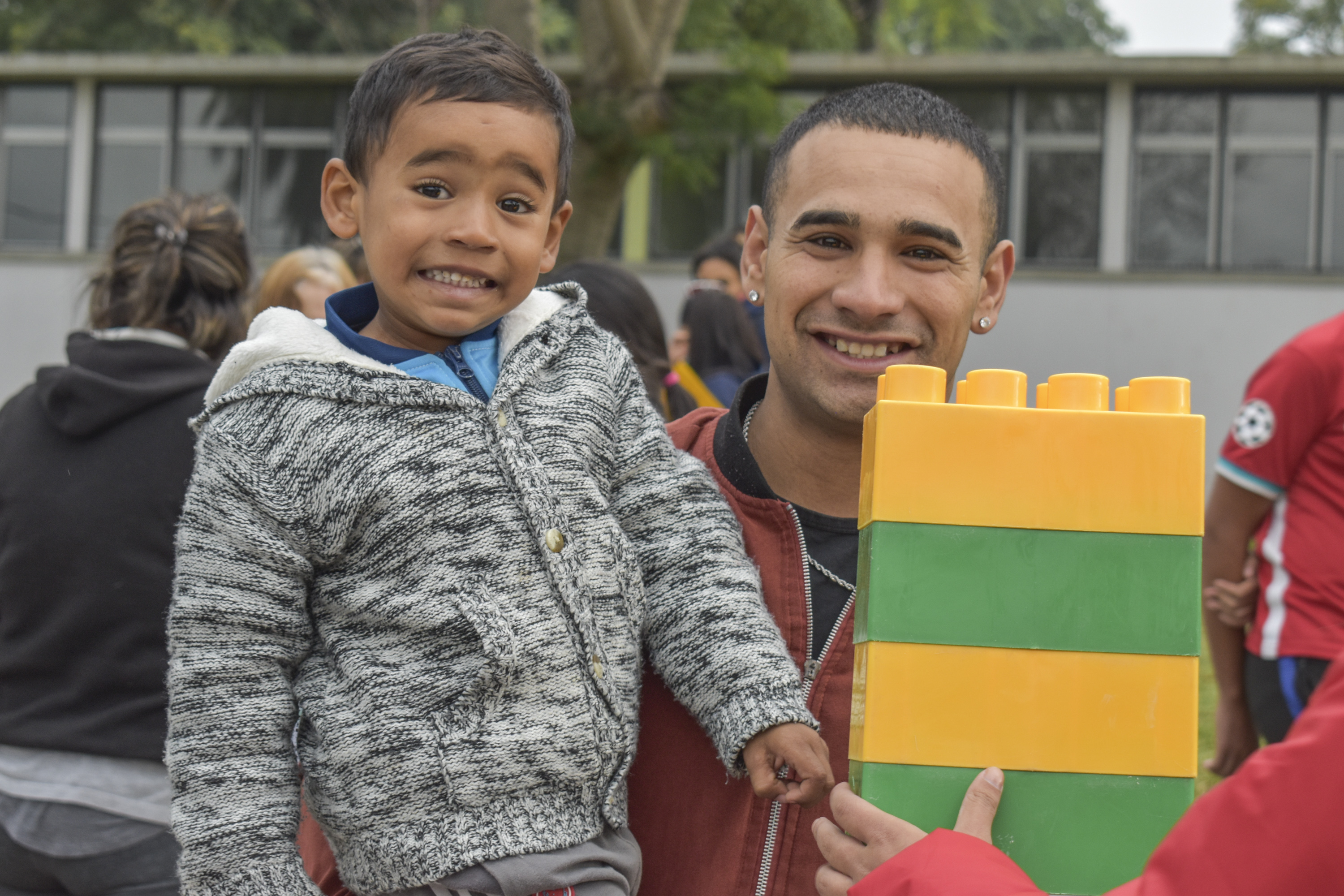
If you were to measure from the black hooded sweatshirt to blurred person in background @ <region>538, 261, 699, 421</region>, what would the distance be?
4.56 feet

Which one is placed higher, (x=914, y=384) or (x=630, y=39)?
(x=630, y=39)

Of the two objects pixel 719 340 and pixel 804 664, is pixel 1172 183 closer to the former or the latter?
pixel 719 340

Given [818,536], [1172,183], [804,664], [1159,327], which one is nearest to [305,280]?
[818,536]

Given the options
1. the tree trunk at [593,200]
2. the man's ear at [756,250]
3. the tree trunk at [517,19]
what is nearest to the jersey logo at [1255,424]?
the man's ear at [756,250]

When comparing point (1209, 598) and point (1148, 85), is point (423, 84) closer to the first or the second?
point (1209, 598)

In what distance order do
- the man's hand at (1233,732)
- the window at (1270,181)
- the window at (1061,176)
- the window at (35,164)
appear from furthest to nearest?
the window at (35,164) < the window at (1061,176) < the window at (1270,181) < the man's hand at (1233,732)

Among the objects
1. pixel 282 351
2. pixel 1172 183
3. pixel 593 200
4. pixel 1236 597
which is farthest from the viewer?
pixel 1172 183

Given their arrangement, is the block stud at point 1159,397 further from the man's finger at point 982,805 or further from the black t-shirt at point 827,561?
the black t-shirt at point 827,561

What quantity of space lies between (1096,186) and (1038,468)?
16.8 meters

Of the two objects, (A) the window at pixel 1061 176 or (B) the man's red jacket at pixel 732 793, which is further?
(A) the window at pixel 1061 176

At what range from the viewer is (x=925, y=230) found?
1.89m

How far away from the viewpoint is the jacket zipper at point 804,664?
6.01ft

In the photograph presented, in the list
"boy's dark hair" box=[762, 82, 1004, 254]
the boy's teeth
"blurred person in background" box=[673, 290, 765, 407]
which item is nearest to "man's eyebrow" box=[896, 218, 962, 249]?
"boy's dark hair" box=[762, 82, 1004, 254]

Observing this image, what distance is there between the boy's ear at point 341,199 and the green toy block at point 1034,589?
1040 millimetres
